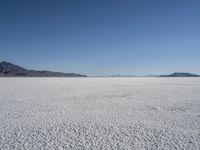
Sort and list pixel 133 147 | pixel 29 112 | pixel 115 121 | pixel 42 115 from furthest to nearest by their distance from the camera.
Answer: pixel 29 112, pixel 42 115, pixel 115 121, pixel 133 147

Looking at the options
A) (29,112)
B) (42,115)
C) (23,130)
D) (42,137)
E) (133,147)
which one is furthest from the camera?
(29,112)

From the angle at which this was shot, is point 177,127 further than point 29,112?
No

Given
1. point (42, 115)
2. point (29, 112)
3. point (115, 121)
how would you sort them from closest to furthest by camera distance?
point (115, 121) → point (42, 115) → point (29, 112)

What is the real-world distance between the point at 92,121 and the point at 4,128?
1876mm

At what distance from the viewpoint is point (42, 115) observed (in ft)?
17.9

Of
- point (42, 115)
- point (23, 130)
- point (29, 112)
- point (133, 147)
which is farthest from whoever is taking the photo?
point (29, 112)

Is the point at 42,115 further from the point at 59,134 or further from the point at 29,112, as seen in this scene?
the point at 59,134

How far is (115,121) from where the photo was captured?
479cm

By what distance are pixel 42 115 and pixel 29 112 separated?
0.63 m

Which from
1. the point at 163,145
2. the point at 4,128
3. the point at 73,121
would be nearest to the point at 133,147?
the point at 163,145

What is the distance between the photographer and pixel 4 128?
166 inches

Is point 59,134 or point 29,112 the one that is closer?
point 59,134

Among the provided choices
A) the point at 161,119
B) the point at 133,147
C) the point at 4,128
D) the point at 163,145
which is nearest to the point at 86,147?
the point at 133,147

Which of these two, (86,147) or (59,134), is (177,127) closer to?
(86,147)
